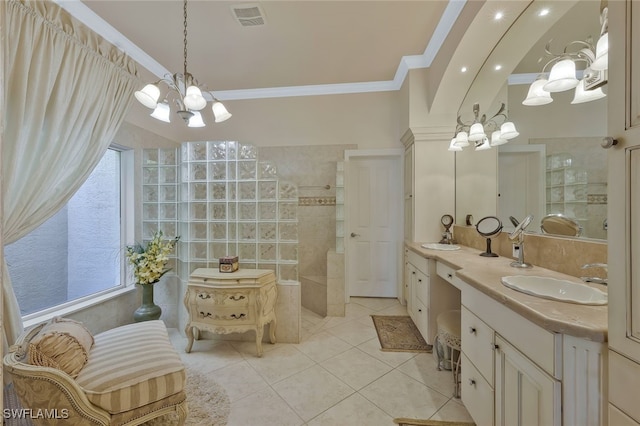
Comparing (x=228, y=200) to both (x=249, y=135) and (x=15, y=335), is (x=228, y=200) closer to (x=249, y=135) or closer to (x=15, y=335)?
(x=249, y=135)

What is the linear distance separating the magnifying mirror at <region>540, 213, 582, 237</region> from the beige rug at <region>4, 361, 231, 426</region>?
251 centimetres

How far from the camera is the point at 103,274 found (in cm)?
249

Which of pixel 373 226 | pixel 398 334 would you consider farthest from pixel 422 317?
pixel 373 226

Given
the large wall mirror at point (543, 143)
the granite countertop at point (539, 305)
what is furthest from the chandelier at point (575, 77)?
the granite countertop at point (539, 305)

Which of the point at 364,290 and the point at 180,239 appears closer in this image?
the point at 180,239

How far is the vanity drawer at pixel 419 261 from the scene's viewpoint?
89.5 inches

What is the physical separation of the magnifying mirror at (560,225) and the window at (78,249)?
12.4 ft

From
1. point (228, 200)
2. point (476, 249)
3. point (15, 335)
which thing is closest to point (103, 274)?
point (15, 335)

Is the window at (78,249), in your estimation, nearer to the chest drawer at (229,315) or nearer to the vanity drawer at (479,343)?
the chest drawer at (229,315)

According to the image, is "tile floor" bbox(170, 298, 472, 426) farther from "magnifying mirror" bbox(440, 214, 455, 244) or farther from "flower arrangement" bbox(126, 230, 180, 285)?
"magnifying mirror" bbox(440, 214, 455, 244)

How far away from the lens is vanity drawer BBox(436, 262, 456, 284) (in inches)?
75.4

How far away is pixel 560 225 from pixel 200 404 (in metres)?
2.73

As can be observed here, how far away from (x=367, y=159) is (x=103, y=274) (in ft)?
11.1

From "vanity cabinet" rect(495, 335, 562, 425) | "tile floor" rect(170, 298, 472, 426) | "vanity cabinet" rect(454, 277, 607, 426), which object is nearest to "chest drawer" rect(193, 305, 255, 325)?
"tile floor" rect(170, 298, 472, 426)
